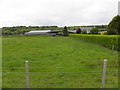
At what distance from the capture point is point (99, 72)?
10438 millimetres

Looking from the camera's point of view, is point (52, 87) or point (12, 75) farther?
point (12, 75)

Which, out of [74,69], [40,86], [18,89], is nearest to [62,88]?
[40,86]

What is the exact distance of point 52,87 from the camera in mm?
7371

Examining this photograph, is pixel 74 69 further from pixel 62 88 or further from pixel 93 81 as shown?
pixel 62 88

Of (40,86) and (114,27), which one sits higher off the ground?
(114,27)

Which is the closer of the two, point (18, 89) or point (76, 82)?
point (18, 89)

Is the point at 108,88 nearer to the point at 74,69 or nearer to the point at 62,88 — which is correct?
the point at 62,88

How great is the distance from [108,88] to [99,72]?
3.30 meters

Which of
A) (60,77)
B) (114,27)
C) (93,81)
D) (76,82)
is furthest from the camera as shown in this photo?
(114,27)

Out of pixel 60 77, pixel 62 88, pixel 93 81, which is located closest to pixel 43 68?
pixel 60 77

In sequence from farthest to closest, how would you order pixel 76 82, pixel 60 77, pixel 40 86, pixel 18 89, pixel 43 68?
pixel 43 68
pixel 60 77
pixel 76 82
pixel 40 86
pixel 18 89

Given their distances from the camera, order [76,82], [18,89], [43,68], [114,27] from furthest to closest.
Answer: [114,27]
[43,68]
[76,82]
[18,89]

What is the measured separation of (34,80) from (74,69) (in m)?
A: 2.98

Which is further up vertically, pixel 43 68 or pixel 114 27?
pixel 114 27
